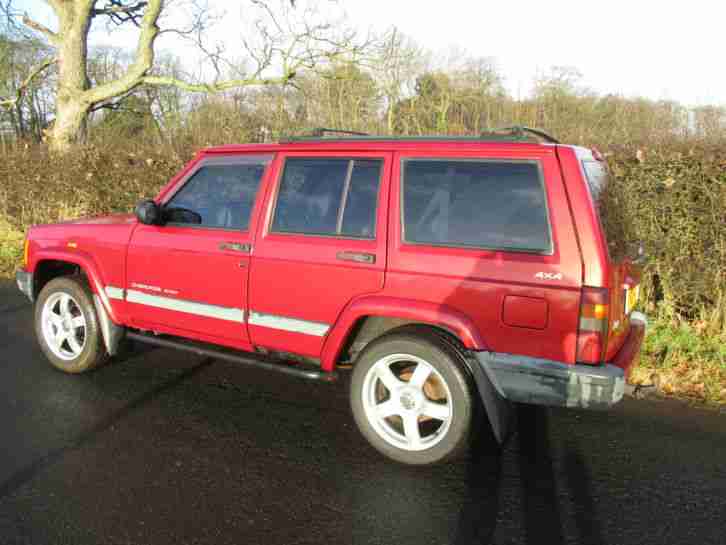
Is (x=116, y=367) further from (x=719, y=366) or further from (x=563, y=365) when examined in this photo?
(x=719, y=366)

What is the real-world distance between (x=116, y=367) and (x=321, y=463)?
236 cm

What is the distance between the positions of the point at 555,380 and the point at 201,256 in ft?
7.89

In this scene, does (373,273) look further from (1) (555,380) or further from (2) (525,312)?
(1) (555,380)

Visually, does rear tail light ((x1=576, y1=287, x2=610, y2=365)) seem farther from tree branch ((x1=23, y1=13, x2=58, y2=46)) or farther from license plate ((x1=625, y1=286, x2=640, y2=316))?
tree branch ((x1=23, y1=13, x2=58, y2=46))

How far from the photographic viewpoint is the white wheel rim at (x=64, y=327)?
468 cm

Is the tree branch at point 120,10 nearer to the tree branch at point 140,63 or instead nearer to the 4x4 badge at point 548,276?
the tree branch at point 140,63

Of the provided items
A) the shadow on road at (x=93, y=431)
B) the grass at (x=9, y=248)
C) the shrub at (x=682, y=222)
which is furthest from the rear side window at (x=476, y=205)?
the grass at (x=9, y=248)

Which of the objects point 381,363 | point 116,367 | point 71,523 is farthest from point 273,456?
point 116,367

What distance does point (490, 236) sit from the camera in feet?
10.3

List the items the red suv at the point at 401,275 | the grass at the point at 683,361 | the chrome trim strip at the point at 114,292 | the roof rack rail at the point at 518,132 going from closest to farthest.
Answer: the red suv at the point at 401,275 → the roof rack rail at the point at 518,132 → the chrome trim strip at the point at 114,292 → the grass at the point at 683,361

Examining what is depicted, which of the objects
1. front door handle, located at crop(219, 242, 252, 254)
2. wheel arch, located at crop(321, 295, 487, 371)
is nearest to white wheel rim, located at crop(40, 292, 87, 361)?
front door handle, located at crop(219, 242, 252, 254)

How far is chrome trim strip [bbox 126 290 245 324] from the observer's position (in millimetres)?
3887

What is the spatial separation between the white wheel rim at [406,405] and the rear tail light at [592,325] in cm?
74

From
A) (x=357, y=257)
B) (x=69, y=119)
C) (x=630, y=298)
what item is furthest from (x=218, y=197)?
(x=69, y=119)
